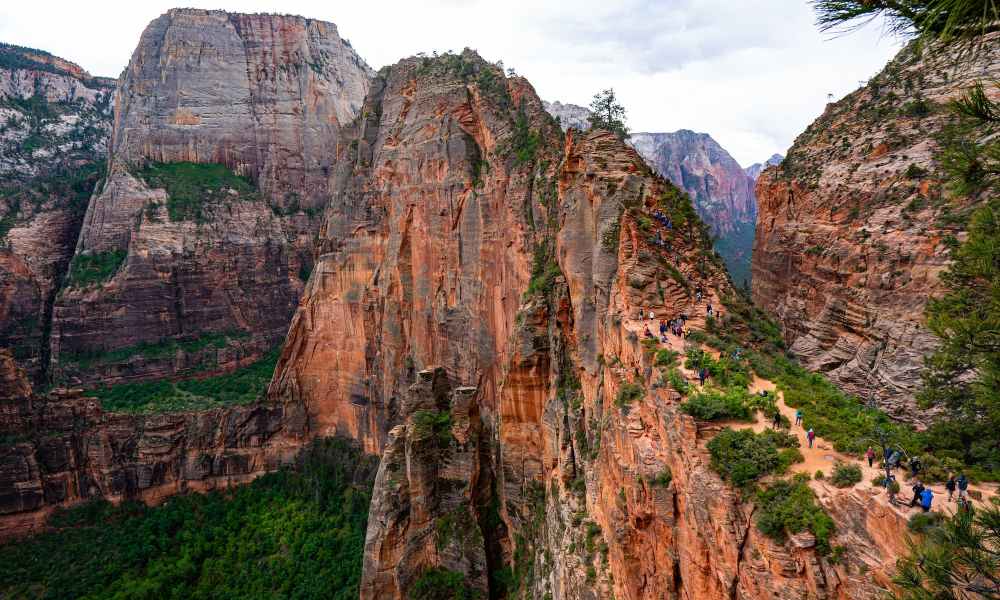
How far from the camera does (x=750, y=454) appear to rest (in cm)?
1105

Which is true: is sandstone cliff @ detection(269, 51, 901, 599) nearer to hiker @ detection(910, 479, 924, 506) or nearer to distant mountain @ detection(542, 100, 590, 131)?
hiker @ detection(910, 479, 924, 506)

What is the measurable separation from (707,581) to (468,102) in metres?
33.0

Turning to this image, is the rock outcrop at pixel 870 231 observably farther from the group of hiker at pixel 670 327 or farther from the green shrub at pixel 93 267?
the green shrub at pixel 93 267

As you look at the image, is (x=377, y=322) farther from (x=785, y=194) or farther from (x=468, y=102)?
(x=785, y=194)

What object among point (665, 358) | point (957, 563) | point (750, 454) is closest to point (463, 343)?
point (665, 358)

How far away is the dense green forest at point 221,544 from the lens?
37.5 metres

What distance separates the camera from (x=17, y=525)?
42.7m

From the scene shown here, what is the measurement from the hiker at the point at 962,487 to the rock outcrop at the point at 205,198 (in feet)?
195

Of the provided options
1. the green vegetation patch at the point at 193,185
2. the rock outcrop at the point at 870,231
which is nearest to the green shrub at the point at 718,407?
the rock outcrop at the point at 870,231

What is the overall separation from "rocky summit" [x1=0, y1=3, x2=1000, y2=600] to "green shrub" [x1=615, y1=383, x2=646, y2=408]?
19 centimetres

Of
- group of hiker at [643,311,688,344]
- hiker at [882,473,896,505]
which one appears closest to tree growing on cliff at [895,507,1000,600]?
hiker at [882,473,896,505]

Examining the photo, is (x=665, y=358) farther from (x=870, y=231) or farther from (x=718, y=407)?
(x=870, y=231)

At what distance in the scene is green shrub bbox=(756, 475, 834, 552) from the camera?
922cm

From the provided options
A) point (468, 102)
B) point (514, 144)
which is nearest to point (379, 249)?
point (468, 102)
